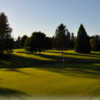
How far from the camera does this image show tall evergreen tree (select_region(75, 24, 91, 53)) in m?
65.0

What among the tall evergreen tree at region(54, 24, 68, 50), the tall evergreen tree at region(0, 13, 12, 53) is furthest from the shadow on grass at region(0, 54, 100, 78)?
the tall evergreen tree at region(54, 24, 68, 50)

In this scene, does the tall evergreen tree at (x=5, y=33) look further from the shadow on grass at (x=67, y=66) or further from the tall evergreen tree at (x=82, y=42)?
the tall evergreen tree at (x=82, y=42)

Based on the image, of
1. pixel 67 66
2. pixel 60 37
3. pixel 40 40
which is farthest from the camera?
pixel 60 37

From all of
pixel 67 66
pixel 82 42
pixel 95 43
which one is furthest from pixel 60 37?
pixel 67 66

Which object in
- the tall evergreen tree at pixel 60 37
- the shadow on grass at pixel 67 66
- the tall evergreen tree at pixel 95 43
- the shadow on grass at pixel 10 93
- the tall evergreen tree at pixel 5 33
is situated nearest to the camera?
the shadow on grass at pixel 10 93

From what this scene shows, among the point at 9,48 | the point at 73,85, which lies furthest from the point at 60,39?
the point at 73,85

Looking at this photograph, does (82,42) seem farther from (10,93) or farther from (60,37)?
(10,93)

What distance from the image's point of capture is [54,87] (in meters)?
11.0

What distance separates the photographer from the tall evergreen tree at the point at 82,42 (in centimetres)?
6496

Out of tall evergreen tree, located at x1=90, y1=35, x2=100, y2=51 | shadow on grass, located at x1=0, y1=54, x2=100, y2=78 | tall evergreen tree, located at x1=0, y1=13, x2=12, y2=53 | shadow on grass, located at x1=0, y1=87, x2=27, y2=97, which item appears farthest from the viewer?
tall evergreen tree, located at x1=90, y1=35, x2=100, y2=51

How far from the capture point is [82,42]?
6519 cm

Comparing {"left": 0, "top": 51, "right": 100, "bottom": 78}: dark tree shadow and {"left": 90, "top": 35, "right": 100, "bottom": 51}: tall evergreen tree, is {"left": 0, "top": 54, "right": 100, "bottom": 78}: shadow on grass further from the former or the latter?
{"left": 90, "top": 35, "right": 100, "bottom": 51}: tall evergreen tree

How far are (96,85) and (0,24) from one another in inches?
1701

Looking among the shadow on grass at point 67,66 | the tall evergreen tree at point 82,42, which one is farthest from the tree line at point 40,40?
the shadow on grass at point 67,66
